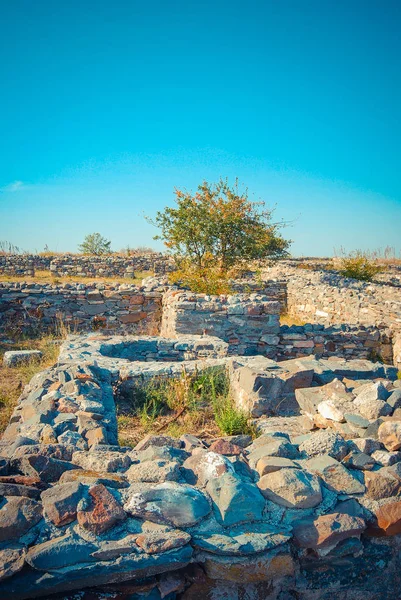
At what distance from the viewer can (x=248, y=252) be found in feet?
49.4

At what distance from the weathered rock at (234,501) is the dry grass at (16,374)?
3192 millimetres

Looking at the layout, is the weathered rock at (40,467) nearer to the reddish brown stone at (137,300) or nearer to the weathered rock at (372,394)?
the weathered rock at (372,394)

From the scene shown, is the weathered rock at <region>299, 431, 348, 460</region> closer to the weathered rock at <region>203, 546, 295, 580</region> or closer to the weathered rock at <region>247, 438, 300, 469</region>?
the weathered rock at <region>247, 438, 300, 469</region>

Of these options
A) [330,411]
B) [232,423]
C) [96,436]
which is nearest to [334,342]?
[232,423]

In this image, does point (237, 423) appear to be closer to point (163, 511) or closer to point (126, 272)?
point (163, 511)

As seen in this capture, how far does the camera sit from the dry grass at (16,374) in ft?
16.5

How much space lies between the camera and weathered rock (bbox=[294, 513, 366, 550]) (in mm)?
1949

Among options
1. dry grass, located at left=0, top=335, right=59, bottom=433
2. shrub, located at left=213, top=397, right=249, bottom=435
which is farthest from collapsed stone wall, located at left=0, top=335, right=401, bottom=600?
dry grass, located at left=0, top=335, right=59, bottom=433

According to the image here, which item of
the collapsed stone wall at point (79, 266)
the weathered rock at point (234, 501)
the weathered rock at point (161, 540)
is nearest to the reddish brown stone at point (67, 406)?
the weathered rock at point (234, 501)

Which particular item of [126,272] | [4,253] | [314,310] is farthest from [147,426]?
[4,253]

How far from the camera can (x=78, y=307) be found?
1065cm

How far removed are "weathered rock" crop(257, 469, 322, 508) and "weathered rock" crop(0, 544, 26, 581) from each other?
3.92ft

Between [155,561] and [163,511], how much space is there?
0.21 metres

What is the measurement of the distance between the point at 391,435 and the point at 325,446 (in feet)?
1.58
